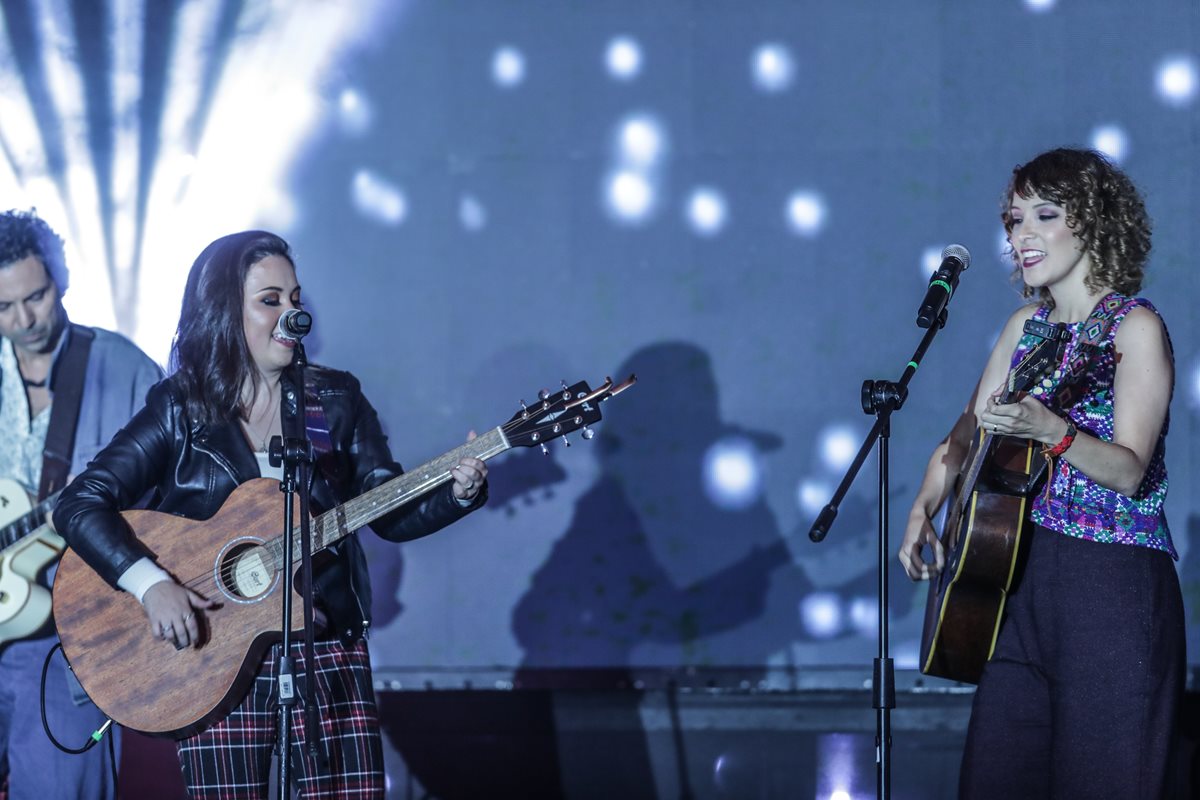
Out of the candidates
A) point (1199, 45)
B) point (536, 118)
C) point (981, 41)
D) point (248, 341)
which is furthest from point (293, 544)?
point (1199, 45)

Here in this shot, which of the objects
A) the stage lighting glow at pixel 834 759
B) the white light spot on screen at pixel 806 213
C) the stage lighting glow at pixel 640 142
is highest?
the stage lighting glow at pixel 640 142

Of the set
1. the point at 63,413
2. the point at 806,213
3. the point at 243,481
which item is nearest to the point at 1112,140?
the point at 806,213

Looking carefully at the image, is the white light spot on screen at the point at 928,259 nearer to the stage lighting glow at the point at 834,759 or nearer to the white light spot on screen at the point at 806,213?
the white light spot on screen at the point at 806,213

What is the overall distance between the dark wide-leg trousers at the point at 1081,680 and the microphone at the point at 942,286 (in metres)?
0.48

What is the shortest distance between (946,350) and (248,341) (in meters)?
2.45

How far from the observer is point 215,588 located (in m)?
2.74

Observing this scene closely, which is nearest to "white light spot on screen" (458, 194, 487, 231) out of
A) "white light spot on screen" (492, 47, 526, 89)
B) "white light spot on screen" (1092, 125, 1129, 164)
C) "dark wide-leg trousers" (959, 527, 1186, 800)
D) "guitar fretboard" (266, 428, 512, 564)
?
"white light spot on screen" (492, 47, 526, 89)

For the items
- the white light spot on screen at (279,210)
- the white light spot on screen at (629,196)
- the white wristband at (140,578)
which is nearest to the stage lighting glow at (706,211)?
the white light spot on screen at (629,196)

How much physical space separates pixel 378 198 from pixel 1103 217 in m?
2.61

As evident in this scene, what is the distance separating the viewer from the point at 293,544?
2.67 meters

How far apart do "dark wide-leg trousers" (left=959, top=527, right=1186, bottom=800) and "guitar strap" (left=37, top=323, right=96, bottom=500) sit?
2696mm

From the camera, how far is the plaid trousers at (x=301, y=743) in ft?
8.55

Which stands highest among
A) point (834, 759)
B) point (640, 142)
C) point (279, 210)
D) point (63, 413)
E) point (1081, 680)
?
point (640, 142)

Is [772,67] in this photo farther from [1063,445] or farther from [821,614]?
[1063,445]
